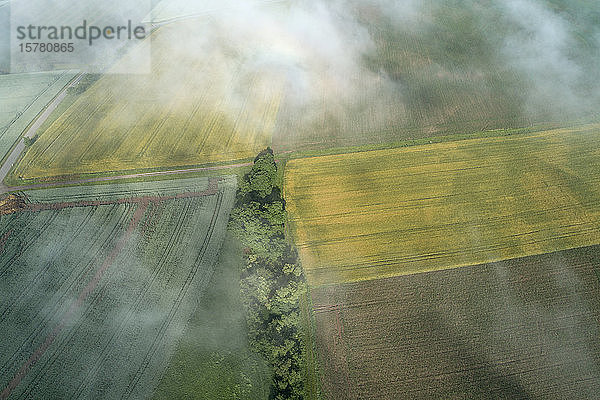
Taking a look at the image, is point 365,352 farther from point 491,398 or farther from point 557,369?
point 557,369

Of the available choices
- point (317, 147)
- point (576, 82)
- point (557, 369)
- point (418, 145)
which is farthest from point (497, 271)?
point (576, 82)

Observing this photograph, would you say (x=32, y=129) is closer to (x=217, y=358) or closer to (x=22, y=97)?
(x=22, y=97)

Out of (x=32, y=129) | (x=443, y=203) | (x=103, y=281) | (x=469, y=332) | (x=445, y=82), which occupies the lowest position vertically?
(x=103, y=281)

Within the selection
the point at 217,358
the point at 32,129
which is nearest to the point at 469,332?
the point at 217,358

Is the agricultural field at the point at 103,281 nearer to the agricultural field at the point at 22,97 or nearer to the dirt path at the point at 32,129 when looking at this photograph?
the dirt path at the point at 32,129

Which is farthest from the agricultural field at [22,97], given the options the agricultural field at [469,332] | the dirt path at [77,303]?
the agricultural field at [469,332]

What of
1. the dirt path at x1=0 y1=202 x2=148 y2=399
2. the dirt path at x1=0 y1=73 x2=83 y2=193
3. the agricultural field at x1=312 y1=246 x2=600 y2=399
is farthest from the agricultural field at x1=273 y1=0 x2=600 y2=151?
the dirt path at x1=0 y1=73 x2=83 y2=193
